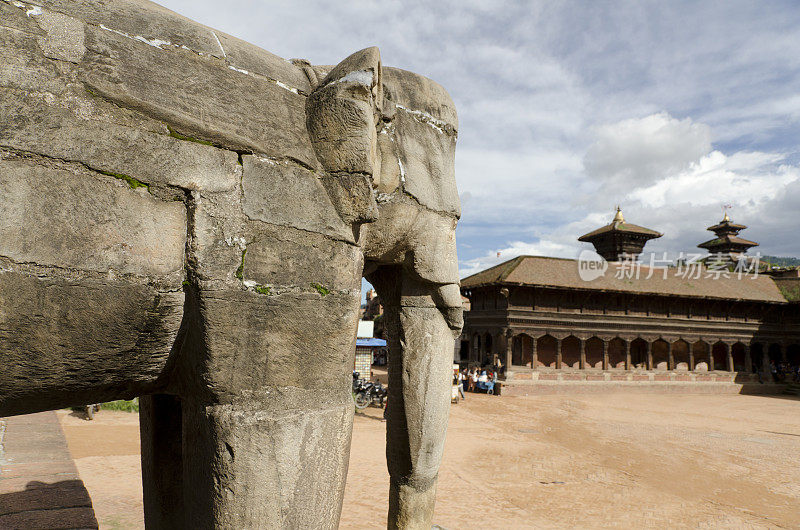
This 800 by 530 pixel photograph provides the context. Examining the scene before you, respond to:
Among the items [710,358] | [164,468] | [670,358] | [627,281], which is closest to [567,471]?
[164,468]

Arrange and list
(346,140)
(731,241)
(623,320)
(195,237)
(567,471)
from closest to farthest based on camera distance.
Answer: (195,237) → (346,140) → (567,471) → (623,320) → (731,241)

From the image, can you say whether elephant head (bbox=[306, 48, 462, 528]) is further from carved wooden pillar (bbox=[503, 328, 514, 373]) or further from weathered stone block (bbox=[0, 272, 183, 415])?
carved wooden pillar (bbox=[503, 328, 514, 373])

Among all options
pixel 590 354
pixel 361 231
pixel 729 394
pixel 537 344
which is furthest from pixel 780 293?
pixel 361 231

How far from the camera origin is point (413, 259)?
7.55ft

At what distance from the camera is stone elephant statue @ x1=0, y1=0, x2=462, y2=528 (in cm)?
121

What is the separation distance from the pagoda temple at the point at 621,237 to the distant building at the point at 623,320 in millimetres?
8604

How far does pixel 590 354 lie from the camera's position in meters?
24.8

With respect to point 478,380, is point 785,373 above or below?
below

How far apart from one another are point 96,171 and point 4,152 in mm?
183

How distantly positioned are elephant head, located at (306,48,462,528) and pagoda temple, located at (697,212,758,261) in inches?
1960

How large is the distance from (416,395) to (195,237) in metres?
1.36

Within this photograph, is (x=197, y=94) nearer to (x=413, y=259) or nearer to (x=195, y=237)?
(x=195, y=237)

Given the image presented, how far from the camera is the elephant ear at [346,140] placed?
64.2 inches

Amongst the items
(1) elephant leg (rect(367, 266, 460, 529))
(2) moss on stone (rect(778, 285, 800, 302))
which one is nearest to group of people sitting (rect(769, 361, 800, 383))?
(2) moss on stone (rect(778, 285, 800, 302))
